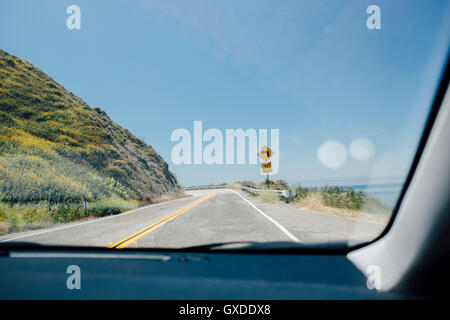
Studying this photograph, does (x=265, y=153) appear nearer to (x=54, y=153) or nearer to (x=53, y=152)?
(x=54, y=153)

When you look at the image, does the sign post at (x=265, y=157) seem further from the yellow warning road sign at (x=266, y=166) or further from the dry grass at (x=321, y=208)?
the dry grass at (x=321, y=208)

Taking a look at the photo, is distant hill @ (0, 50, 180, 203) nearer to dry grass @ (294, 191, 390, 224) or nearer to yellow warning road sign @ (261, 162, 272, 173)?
yellow warning road sign @ (261, 162, 272, 173)

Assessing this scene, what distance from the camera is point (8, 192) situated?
9586 mm

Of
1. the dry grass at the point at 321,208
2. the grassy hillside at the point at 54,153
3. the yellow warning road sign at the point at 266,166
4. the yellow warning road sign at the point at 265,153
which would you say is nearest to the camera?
the dry grass at the point at 321,208

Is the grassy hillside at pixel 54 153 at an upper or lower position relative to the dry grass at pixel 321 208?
upper

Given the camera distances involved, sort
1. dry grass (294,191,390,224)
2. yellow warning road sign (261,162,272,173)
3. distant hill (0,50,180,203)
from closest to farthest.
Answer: dry grass (294,191,390,224)
distant hill (0,50,180,203)
yellow warning road sign (261,162,272,173)

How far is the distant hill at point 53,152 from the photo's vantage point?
431 inches

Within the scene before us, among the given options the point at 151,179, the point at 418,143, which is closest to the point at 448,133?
the point at 418,143

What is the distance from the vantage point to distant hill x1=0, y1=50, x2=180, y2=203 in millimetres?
10945

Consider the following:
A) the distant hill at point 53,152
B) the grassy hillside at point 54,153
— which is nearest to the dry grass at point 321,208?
the grassy hillside at point 54,153

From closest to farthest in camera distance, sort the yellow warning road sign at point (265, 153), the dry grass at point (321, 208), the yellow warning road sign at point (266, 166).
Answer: the dry grass at point (321, 208) → the yellow warning road sign at point (265, 153) → the yellow warning road sign at point (266, 166)

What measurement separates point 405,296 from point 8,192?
13569 millimetres

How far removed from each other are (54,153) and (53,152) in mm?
141

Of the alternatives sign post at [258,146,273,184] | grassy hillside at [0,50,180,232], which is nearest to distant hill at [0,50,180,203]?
grassy hillside at [0,50,180,232]
